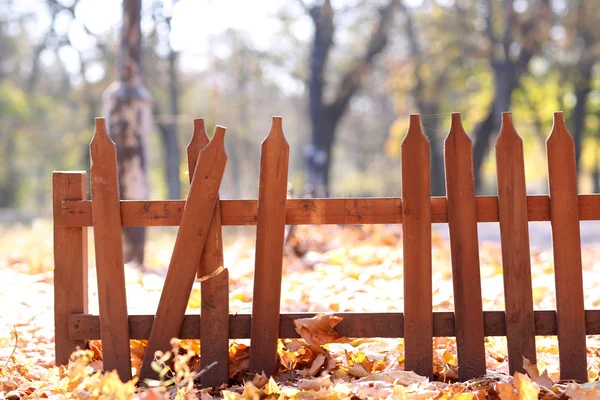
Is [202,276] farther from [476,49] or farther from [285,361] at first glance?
[476,49]

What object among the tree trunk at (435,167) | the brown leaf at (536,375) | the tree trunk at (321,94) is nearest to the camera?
the brown leaf at (536,375)

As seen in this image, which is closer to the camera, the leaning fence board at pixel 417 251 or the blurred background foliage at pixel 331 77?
the leaning fence board at pixel 417 251

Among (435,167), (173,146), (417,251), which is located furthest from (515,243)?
(173,146)

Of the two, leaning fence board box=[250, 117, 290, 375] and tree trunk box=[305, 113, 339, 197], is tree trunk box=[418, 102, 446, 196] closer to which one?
tree trunk box=[305, 113, 339, 197]

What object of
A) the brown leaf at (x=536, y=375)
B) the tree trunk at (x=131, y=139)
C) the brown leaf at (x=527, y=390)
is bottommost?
the brown leaf at (x=536, y=375)

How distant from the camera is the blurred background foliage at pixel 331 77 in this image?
755 inches

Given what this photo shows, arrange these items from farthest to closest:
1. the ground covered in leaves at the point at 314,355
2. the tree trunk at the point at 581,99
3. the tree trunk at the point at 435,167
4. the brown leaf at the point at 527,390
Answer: the tree trunk at the point at 581,99 → the tree trunk at the point at 435,167 → the ground covered in leaves at the point at 314,355 → the brown leaf at the point at 527,390

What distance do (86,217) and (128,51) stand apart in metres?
5.61

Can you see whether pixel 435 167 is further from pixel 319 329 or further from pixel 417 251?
pixel 319 329

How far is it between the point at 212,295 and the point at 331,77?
3392 centimetres

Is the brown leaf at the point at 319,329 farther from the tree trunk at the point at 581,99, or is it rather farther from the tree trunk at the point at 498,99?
the tree trunk at the point at 581,99

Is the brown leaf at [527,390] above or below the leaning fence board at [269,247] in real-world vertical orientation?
below

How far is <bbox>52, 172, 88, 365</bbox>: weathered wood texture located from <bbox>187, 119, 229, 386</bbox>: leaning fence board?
0.59 meters

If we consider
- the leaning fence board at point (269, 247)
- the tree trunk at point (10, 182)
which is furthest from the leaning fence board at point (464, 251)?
the tree trunk at point (10, 182)
